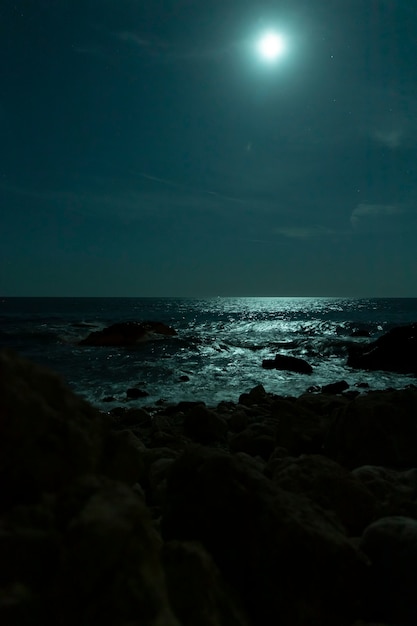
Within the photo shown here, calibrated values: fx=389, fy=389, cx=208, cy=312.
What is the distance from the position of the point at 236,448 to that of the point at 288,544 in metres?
4.17

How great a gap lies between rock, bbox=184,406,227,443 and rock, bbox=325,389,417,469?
8.94 ft

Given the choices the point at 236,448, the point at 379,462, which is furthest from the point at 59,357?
the point at 379,462

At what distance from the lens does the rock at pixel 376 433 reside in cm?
496

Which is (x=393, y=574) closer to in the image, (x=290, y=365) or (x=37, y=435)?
(x=37, y=435)

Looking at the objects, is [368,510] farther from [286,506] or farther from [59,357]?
[59,357]

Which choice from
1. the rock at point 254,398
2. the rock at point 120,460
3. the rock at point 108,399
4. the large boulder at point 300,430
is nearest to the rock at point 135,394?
the rock at point 108,399

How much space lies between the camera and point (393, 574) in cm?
240

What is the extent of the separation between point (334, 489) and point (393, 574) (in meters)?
0.89

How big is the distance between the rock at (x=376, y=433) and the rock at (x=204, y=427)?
107 inches

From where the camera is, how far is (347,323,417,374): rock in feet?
65.8

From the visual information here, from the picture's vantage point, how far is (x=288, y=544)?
2229 millimetres

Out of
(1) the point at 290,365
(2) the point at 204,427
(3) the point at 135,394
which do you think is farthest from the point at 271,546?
(1) the point at 290,365

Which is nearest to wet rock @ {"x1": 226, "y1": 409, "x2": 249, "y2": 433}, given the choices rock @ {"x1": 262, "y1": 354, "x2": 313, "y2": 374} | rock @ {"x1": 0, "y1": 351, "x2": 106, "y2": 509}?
rock @ {"x1": 0, "y1": 351, "x2": 106, "y2": 509}

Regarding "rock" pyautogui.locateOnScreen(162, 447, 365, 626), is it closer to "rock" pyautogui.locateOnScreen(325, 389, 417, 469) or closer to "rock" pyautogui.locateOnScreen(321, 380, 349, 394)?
"rock" pyautogui.locateOnScreen(325, 389, 417, 469)
